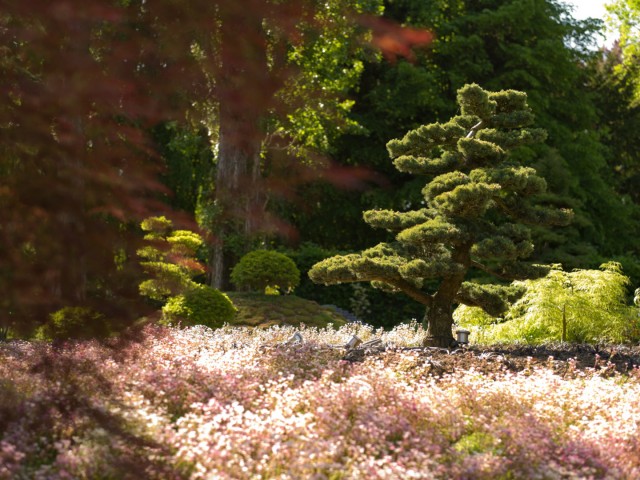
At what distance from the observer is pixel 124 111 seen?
96.9 inches

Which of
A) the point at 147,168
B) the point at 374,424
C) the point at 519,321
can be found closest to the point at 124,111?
the point at 147,168

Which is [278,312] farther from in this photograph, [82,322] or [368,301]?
[82,322]

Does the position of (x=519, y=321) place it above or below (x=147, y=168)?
below

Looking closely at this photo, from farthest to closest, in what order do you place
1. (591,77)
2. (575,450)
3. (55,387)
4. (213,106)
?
(591,77)
(55,387)
(575,450)
(213,106)

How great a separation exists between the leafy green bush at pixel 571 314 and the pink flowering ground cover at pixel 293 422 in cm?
400

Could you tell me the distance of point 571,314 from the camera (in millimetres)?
10680

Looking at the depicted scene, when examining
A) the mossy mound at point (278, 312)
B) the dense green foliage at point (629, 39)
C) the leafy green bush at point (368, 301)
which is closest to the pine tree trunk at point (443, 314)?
the mossy mound at point (278, 312)

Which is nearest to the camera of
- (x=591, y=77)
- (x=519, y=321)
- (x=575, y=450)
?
(x=575, y=450)

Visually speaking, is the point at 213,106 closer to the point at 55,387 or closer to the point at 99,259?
the point at 99,259

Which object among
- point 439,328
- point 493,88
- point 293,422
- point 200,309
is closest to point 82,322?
point 293,422

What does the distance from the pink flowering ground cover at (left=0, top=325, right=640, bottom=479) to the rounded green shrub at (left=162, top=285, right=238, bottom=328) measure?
5.63m

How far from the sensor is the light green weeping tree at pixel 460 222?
922cm

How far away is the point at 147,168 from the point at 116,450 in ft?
6.19

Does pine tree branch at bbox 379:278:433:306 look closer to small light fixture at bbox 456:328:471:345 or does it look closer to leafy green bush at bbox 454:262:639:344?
small light fixture at bbox 456:328:471:345
